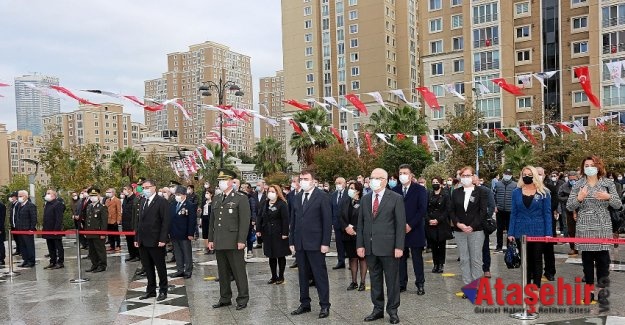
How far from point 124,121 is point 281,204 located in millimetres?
122042

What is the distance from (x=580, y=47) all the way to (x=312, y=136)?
25.0 m

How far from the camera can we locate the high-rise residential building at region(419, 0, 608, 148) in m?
42.8

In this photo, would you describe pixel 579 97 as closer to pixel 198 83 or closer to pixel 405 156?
pixel 405 156

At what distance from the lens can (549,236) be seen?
22.5 feet

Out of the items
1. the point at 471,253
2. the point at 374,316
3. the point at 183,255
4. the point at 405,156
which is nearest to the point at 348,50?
the point at 405,156

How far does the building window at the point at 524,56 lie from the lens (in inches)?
1844

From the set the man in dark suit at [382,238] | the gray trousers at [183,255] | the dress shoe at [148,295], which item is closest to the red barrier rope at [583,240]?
the man in dark suit at [382,238]

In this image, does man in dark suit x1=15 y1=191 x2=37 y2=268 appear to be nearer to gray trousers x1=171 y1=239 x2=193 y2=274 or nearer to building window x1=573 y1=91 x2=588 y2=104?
gray trousers x1=171 y1=239 x2=193 y2=274

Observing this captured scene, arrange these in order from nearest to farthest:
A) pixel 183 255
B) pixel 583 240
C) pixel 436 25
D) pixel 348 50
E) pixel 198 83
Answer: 1. pixel 583 240
2. pixel 183 255
3. pixel 436 25
4. pixel 348 50
5. pixel 198 83

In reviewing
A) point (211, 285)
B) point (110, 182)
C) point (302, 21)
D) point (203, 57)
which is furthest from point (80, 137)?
point (211, 285)

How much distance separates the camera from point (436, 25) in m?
52.2

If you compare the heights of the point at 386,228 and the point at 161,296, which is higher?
the point at 386,228

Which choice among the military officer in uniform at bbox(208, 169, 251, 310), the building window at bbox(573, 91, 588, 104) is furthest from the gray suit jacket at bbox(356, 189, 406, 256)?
the building window at bbox(573, 91, 588, 104)

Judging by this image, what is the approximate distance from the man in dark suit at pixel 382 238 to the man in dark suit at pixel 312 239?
64cm
